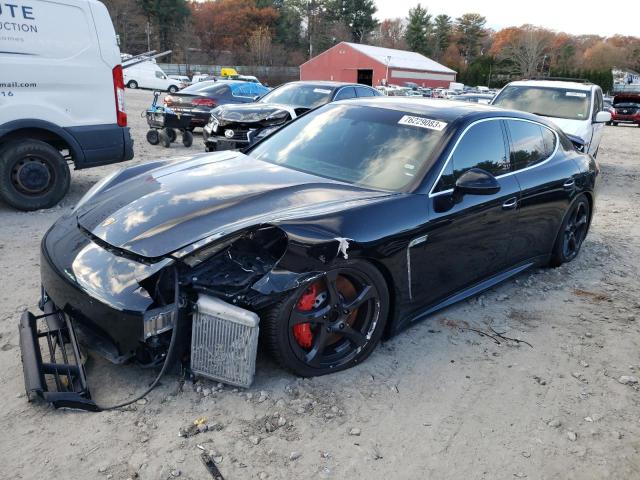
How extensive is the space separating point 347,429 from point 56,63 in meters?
5.28

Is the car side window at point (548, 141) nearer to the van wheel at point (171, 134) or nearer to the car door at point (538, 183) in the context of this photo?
the car door at point (538, 183)

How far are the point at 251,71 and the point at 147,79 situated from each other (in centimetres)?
2809

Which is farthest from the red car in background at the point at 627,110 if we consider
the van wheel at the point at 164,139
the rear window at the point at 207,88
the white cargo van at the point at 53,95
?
the white cargo van at the point at 53,95

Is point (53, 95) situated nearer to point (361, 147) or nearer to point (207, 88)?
point (361, 147)

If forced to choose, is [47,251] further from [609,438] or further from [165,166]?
[609,438]

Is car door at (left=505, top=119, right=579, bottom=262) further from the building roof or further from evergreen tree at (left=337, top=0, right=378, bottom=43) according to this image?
evergreen tree at (left=337, top=0, right=378, bottom=43)

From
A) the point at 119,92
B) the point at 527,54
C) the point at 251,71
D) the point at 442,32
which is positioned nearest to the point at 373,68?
the point at 251,71

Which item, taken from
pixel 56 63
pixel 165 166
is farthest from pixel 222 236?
pixel 56 63

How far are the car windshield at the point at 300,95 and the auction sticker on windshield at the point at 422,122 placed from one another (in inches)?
244

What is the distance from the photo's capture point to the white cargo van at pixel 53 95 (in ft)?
18.1

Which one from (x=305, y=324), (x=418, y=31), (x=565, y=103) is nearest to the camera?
(x=305, y=324)

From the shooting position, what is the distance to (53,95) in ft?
19.1

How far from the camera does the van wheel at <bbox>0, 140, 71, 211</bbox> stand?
573cm

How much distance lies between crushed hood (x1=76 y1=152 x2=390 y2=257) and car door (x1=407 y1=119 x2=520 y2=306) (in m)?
0.46
